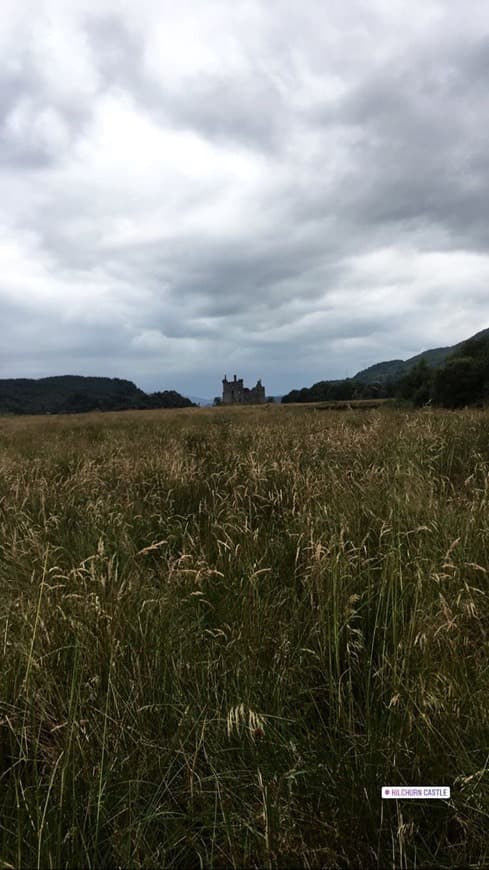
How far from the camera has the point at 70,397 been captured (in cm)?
14188

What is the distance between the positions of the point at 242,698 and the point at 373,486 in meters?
2.88

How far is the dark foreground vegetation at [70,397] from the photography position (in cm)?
12100

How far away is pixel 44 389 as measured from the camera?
548 ft

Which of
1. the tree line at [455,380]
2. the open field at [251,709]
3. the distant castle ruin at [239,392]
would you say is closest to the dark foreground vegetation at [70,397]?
Result: the distant castle ruin at [239,392]

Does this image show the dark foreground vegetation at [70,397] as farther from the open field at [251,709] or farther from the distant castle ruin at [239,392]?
the open field at [251,709]

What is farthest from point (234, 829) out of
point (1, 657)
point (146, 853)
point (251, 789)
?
point (1, 657)

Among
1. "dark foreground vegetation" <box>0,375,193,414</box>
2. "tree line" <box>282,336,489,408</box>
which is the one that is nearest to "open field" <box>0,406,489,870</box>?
"tree line" <box>282,336,489,408</box>

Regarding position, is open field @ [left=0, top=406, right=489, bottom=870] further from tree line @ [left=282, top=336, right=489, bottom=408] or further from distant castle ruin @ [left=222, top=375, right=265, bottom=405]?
distant castle ruin @ [left=222, top=375, right=265, bottom=405]

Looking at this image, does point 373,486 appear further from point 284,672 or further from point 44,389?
point 44,389

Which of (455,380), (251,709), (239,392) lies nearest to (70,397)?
(239,392)

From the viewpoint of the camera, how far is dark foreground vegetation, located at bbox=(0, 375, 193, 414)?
121 metres

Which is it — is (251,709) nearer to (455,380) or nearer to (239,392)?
(455,380)

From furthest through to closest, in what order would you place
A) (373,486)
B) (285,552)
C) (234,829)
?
(373,486)
(285,552)
(234,829)

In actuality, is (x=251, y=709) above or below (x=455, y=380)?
below
